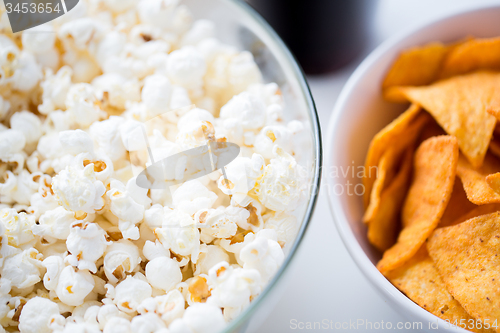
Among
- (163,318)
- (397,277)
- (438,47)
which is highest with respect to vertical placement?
(438,47)

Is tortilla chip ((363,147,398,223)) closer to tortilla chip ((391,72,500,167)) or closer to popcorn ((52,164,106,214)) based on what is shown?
tortilla chip ((391,72,500,167))

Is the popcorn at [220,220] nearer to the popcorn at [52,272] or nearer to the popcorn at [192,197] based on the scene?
the popcorn at [192,197]

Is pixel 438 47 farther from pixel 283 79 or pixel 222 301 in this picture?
pixel 222 301

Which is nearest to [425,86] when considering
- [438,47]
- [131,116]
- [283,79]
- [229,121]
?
[438,47]

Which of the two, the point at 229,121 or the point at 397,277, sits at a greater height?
the point at 229,121

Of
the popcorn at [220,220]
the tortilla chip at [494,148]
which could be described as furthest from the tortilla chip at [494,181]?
the popcorn at [220,220]

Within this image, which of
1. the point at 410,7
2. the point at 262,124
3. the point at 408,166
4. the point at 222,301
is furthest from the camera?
the point at 410,7

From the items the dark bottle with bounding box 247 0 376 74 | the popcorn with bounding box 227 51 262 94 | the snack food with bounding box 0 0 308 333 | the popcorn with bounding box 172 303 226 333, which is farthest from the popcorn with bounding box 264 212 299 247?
the dark bottle with bounding box 247 0 376 74
